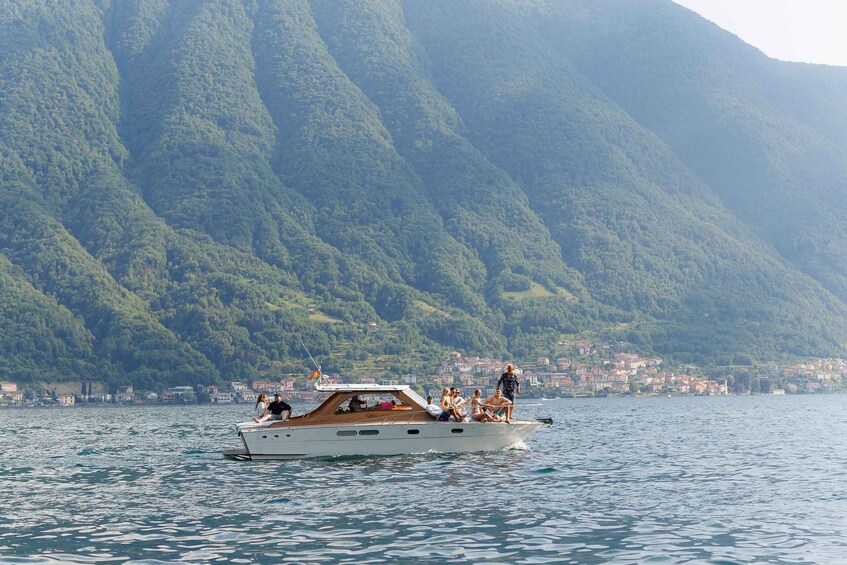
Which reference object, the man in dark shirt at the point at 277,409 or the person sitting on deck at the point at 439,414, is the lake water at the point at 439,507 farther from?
the man in dark shirt at the point at 277,409

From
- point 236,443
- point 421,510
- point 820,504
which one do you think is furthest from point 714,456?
point 236,443

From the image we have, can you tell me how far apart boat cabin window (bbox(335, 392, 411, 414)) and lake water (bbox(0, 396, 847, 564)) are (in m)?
1.94

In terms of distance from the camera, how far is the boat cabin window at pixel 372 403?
4309 cm

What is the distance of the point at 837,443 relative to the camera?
54.7 meters

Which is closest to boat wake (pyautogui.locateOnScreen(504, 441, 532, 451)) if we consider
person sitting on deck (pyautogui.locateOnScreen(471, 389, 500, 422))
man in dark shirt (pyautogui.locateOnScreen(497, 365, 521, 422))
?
man in dark shirt (pyautogui.locateOnScreen(497, 365, 521, 422))

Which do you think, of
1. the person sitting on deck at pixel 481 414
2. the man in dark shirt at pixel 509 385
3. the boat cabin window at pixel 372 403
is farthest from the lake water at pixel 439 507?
the man in dark shirt at pixel 509 385

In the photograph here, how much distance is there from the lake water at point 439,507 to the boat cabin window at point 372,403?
6.36ft

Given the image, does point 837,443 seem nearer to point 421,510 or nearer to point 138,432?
point 421,510

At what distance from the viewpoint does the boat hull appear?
42625 millimetres

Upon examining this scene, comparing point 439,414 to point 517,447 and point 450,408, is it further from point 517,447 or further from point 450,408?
point 517,447

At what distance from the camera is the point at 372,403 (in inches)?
1708

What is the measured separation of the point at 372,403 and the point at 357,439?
1540 millimetres

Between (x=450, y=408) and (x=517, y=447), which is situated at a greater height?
(x=450, y=408)

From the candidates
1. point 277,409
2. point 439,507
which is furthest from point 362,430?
point 439,507
